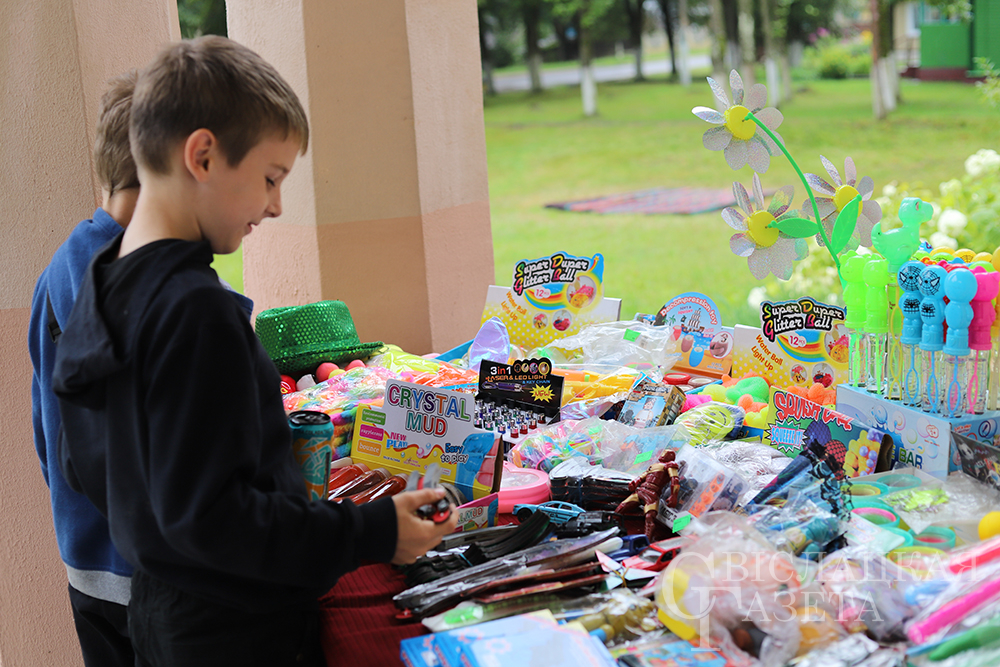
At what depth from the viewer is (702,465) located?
4.93ft

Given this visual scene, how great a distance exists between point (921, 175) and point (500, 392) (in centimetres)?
966

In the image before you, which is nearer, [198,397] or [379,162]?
[198,397]

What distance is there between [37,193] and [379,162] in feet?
3.56

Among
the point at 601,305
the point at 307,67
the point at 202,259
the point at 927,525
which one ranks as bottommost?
the point at 927,525

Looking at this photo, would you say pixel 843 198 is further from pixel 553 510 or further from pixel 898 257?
pixel 553 510

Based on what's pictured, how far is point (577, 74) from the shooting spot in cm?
1287

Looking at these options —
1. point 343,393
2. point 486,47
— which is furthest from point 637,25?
point 343,393

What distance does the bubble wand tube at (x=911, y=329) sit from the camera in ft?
4.72

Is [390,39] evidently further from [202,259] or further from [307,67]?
[202,259]

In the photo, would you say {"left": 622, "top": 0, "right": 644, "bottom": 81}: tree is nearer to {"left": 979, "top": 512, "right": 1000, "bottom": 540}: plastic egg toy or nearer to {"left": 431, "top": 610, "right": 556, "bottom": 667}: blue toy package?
{"left": 979, "top": 512, "right": 1000, "bottom": 540}: plastic egg toy

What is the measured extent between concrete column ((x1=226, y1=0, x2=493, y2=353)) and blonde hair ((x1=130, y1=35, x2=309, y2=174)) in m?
1.83

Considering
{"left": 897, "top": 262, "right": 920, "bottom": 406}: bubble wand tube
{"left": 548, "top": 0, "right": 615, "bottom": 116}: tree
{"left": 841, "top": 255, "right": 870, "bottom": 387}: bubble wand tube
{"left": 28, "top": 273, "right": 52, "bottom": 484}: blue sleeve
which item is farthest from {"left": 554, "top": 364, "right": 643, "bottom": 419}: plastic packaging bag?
{"left": 548, "top": 0, "right": 615, "bottom": 116}: tree

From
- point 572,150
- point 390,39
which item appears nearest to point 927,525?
point 390,39

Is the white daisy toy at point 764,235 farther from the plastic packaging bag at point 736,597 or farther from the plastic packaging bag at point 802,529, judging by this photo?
the plastic packaging bag at point 736,597
